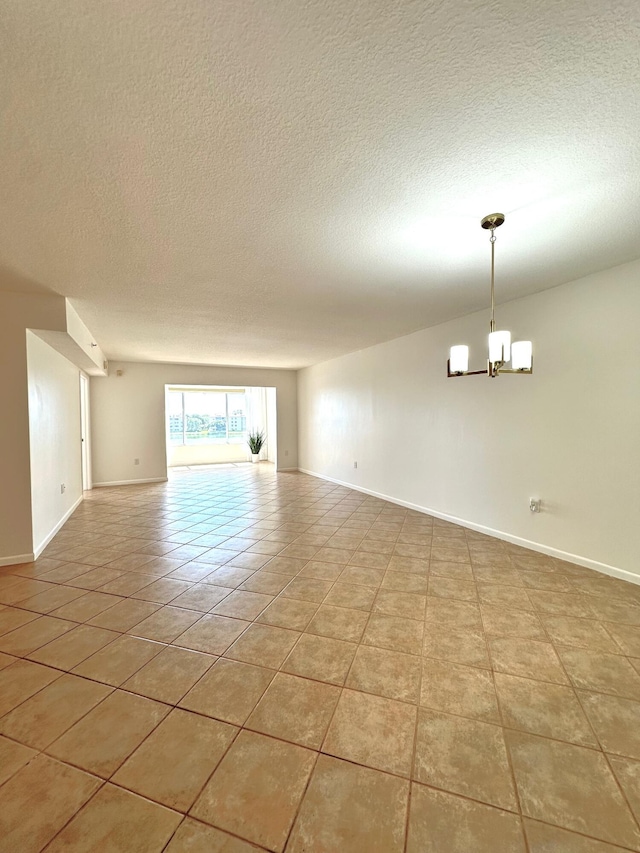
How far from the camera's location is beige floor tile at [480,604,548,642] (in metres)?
2.16

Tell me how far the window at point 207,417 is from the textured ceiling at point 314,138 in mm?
7080

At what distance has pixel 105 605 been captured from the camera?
8.27 feet

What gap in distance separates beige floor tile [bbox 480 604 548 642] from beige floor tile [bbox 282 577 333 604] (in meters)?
1.11

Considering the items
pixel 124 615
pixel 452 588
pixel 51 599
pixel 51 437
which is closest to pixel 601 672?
pixel 452 588

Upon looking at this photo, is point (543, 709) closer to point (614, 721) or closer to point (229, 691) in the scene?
point (614, 721)

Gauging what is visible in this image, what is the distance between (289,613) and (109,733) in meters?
1.13

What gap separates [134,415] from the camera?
7.23m

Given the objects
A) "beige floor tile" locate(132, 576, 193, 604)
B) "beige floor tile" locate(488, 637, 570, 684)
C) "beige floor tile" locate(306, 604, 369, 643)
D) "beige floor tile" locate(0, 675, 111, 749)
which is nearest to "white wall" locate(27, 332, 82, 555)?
"beige floor tile" locate(132, 576, 193, 604)

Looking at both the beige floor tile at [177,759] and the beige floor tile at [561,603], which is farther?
the beige floor tile at [561,603]

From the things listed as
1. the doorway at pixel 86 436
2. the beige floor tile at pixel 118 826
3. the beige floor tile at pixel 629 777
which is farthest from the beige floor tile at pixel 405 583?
the doorway at pixel 86 436

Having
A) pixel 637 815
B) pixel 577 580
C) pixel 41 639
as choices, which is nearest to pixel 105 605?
pixel 41 639

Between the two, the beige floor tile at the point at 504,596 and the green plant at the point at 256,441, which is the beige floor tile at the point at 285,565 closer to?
the beige floor tile at the point at 504,596

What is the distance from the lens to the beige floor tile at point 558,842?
107cm

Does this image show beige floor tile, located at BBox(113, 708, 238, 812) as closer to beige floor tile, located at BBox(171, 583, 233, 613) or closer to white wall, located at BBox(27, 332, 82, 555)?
beige floor tile, located at BBox(171, 583, 233, 613)
